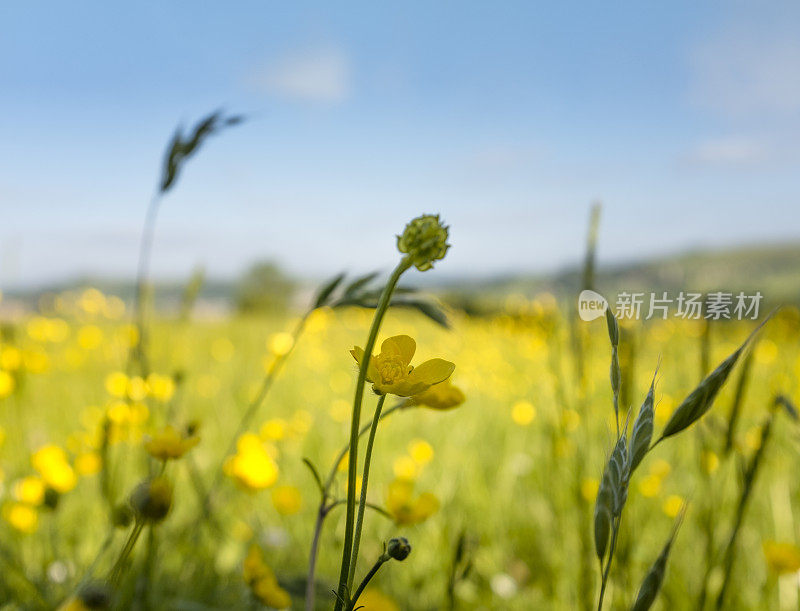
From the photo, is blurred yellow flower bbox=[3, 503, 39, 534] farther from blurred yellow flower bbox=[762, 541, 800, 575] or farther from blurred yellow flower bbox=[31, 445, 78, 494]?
blurred yellow flower bbox=[762, 541, 800, 575]

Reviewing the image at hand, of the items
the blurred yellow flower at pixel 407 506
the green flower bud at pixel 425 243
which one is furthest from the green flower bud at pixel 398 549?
the blurred yellow flower at pixel 407 506

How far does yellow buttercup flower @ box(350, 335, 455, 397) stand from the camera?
348 millimetres

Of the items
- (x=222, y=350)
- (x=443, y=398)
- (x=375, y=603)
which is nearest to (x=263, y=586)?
(x=375, y=603)

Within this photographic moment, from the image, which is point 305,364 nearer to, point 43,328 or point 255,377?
point 255,377

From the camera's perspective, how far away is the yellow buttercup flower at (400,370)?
35 cm

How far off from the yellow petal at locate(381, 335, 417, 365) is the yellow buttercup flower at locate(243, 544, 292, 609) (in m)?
0.35

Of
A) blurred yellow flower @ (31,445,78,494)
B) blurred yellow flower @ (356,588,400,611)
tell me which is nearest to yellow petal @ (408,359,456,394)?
blurred yellow flower @ (356,588,400,611)

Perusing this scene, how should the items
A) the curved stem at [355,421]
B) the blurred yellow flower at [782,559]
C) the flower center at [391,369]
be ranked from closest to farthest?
the curved stem at [355,421] < the flower center at [391,369] < the blurred yellow flower at [782,559]

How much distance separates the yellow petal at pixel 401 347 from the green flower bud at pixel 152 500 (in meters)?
0.23

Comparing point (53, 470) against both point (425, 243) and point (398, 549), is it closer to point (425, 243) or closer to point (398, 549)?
point (398, 549)

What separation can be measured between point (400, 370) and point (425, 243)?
0.15 metres

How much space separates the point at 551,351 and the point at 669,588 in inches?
22.2

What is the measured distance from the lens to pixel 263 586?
2.08 ft

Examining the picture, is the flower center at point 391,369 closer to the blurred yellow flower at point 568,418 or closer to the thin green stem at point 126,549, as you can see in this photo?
the thin green stem at point 126,549
